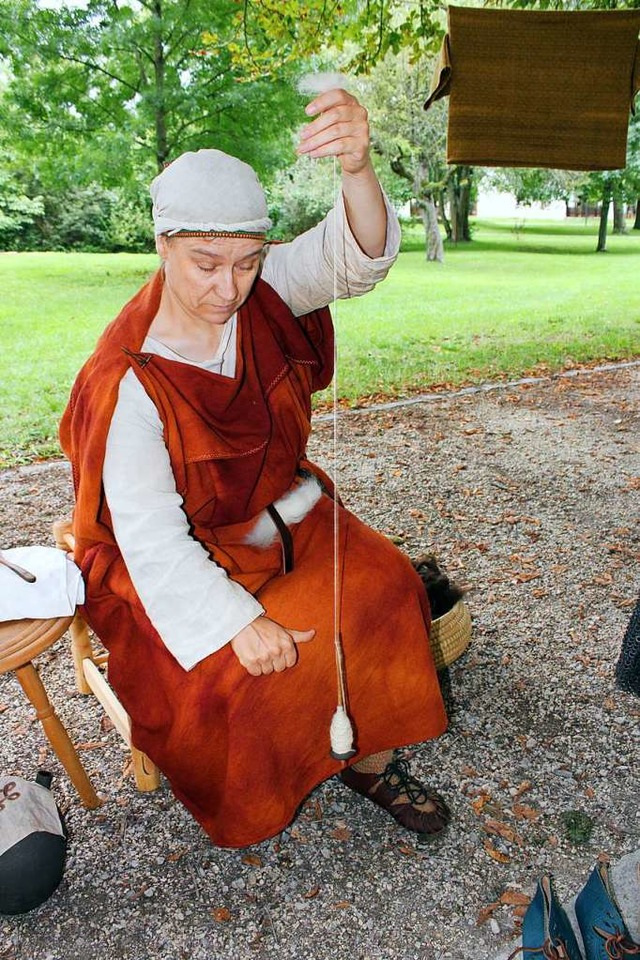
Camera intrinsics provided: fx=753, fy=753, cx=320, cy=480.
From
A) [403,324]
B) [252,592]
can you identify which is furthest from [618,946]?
[403,324]

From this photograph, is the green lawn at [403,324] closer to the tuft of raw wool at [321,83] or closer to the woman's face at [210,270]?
the woman's face at [210,270]

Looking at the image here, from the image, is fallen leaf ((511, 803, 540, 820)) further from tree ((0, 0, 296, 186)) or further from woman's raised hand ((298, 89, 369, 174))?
tree ((0, 0, 296, 186))

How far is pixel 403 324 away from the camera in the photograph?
10797 millimetres

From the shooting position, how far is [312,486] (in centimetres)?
230

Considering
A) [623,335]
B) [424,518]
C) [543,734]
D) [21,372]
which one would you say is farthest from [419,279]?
[543,734]

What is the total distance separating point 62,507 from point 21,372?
3720mm

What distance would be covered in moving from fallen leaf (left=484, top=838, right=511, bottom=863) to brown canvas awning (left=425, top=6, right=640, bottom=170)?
4519 millimetres

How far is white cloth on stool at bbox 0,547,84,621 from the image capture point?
2031mm

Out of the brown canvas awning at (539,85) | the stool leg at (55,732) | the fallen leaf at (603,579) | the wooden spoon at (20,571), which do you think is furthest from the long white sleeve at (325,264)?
the brown canvas awning at (539,85)

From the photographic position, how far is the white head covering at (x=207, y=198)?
1.67 metres

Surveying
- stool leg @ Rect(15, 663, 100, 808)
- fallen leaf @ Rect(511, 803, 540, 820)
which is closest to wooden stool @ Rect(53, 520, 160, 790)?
stool leg @ Rect(15, 663, 100, 808)

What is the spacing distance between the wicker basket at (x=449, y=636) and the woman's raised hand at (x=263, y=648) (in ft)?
3.79

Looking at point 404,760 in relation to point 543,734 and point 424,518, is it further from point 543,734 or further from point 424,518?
point 424,518

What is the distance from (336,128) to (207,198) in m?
0.35
